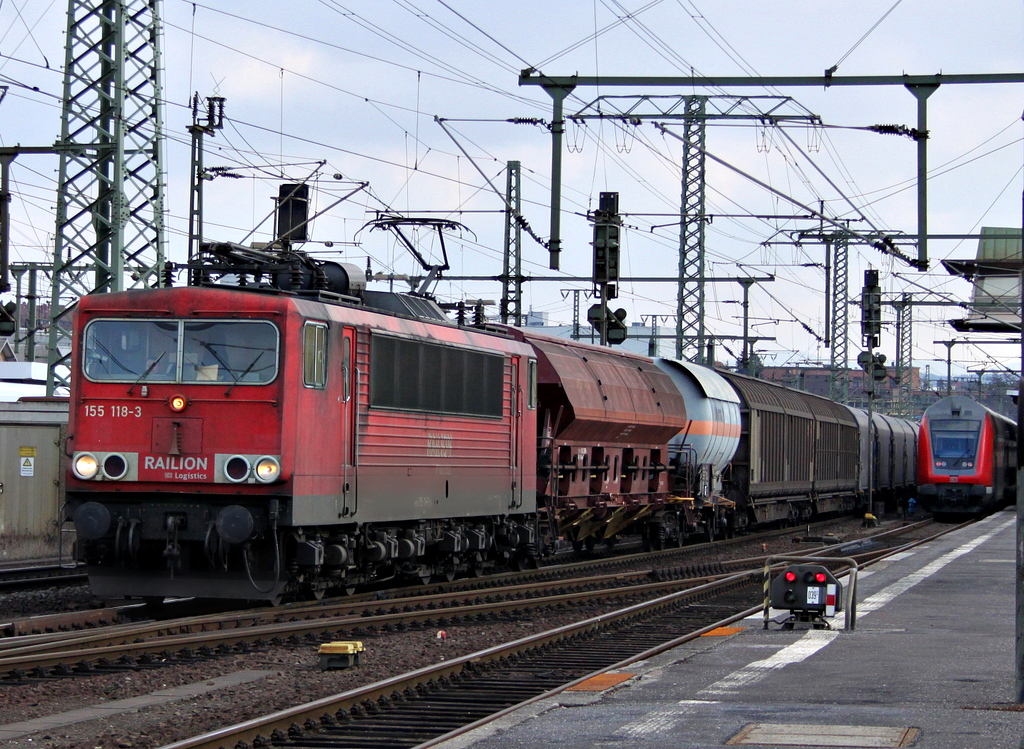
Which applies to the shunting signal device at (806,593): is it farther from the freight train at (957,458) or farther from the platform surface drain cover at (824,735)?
the freight train at (957,458)

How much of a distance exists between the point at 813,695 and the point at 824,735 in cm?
166

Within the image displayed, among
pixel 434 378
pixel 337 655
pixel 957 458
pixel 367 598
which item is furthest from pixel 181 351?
pixel 957 458

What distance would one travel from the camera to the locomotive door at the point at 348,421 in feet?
50.3

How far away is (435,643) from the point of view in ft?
44.2

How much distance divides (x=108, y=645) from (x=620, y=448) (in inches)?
573

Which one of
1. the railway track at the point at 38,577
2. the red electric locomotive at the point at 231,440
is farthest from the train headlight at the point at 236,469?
the railway track at the point at 38,577

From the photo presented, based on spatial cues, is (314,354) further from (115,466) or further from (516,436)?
(516,436)

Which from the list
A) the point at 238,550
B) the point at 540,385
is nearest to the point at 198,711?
the point at 238,550

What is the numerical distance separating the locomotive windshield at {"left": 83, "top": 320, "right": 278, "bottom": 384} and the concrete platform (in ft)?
17.6

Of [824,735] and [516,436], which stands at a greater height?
[516,436]

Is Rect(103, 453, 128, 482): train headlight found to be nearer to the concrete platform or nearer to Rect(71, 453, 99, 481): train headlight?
Rect(71, 453, 99, 481): train headlight

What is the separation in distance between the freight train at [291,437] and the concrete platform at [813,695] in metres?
4.48

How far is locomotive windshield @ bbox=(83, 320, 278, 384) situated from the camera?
47.8 feet

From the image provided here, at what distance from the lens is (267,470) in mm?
14211
